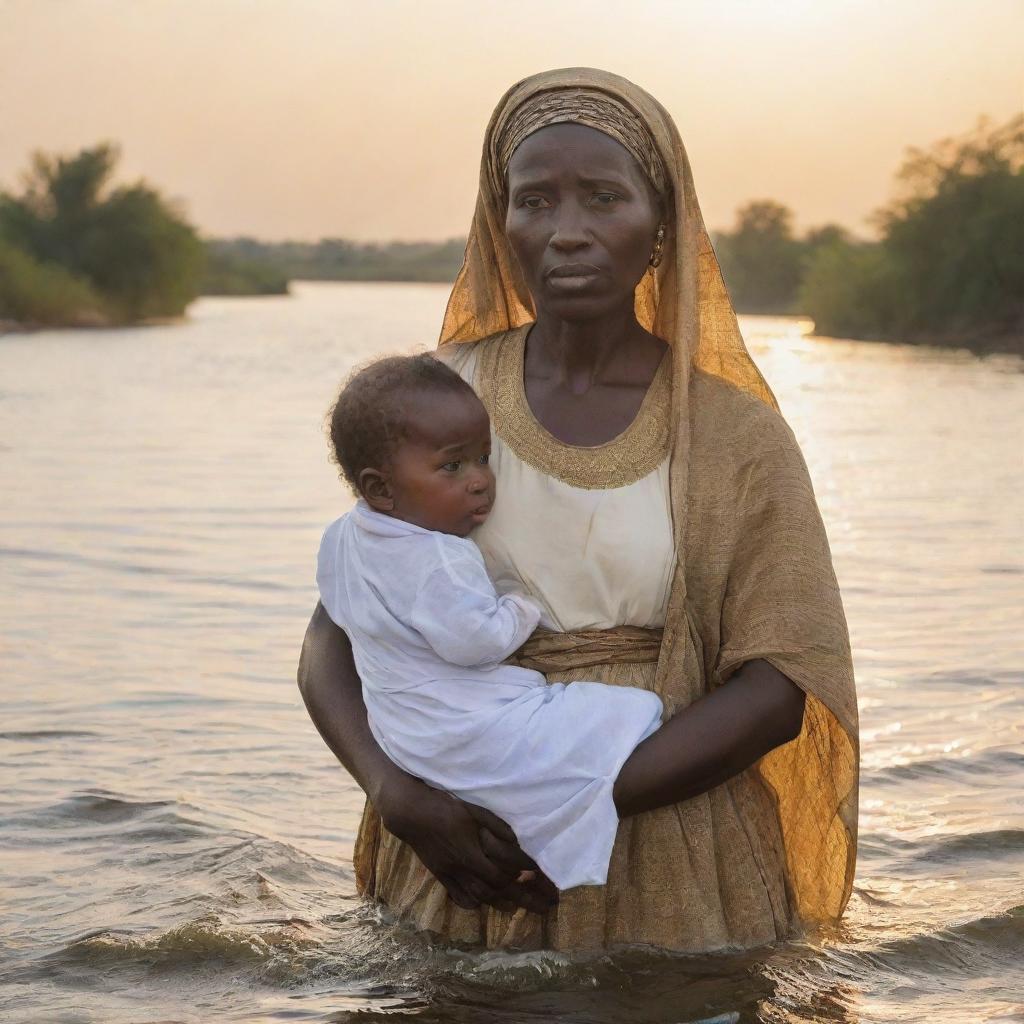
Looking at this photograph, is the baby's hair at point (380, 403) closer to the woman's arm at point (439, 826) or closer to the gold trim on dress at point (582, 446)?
the gold trim on dress at point (582, 446)

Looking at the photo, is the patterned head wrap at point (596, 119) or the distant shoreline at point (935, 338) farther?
the distant shoreline at point (935, 338)

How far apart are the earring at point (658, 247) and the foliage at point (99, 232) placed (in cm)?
6672

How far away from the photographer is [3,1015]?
3.59 meters

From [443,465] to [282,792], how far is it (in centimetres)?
289

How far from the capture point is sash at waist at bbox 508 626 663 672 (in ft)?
9.86

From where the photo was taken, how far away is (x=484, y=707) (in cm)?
285

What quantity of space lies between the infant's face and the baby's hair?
19mm

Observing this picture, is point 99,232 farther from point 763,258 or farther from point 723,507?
point 723,507

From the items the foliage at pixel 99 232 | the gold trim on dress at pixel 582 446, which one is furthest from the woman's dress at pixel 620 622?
the foliage at pixel 99 232

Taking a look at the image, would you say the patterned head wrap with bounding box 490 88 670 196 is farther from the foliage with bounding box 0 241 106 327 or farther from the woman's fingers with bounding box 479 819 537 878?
the foliage with bounding box 0 241 106 327

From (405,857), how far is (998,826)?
2.57m

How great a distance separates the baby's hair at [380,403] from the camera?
2.95 metres

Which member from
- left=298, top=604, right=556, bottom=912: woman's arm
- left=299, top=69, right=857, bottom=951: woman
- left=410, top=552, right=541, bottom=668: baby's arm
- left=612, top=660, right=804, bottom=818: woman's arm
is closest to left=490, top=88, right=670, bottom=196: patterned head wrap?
left=299, top=69, right=857, bottom=951: woman

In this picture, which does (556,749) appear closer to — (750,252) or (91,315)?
(91,315)
